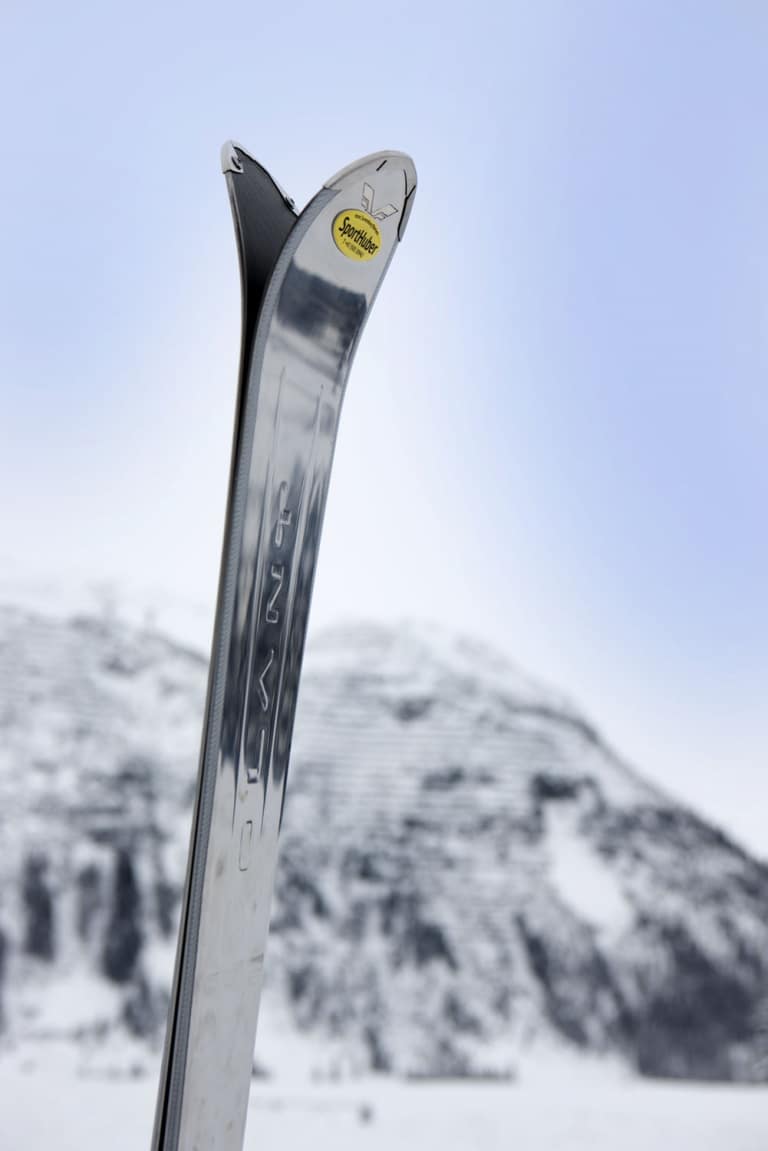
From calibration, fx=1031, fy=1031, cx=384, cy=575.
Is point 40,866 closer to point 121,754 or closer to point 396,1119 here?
point 121,754

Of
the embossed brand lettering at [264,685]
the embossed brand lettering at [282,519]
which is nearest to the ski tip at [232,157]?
the embossed brand lettering at [282,519]

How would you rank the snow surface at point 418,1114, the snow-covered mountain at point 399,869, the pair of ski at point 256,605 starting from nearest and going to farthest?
the pair of ski at point 256,605 → the snow surface at point 418,1114 → the snow-covered mountain at point 399,869

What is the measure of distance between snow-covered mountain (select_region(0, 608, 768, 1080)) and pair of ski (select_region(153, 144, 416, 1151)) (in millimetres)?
1887

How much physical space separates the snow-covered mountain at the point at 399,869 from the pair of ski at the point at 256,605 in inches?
74.3

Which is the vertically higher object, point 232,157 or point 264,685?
point 232,157

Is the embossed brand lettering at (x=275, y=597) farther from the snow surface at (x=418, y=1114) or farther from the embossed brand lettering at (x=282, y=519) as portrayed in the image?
the snow surface at (x=418, y=1114)

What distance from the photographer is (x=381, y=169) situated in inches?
32.4

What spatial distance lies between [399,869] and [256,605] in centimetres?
206

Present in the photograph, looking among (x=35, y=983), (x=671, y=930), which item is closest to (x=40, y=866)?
(x=35, y=983)

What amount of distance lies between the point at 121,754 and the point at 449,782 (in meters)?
0.87

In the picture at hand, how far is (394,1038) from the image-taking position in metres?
2.58

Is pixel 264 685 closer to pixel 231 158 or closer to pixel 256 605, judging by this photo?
pixel 256 605

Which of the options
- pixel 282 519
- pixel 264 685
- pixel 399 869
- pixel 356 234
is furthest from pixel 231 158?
pixel 399 869

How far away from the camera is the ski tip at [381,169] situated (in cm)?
80
